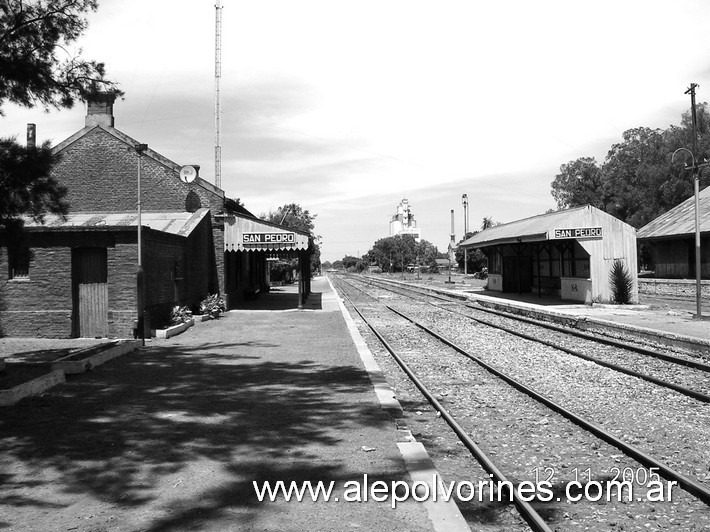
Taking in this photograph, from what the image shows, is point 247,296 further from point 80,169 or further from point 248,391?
point 248,391

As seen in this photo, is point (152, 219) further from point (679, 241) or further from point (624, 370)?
point (679, 241)

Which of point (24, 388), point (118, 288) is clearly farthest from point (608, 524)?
point (118, 288)

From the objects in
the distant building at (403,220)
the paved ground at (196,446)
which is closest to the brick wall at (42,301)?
the paved ground at (196,446)

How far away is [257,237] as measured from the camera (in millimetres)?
23703

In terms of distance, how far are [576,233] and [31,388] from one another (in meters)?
21.3

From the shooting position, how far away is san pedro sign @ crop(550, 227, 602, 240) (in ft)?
81.4

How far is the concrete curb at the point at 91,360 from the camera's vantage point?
1000 centimetres

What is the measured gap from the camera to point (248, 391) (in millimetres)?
8836

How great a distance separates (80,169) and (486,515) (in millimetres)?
22475

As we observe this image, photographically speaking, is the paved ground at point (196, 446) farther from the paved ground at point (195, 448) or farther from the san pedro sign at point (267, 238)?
the san pedro sign at point (267, 238)

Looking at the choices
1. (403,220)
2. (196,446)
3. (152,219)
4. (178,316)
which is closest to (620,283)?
(178,316)

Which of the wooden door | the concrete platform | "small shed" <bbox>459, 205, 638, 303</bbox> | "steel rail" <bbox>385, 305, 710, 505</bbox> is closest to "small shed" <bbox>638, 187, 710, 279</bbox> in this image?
the concrete platform

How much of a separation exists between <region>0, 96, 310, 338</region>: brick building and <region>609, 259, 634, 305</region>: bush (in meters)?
12.5

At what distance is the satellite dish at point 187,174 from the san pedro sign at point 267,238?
2.85m
